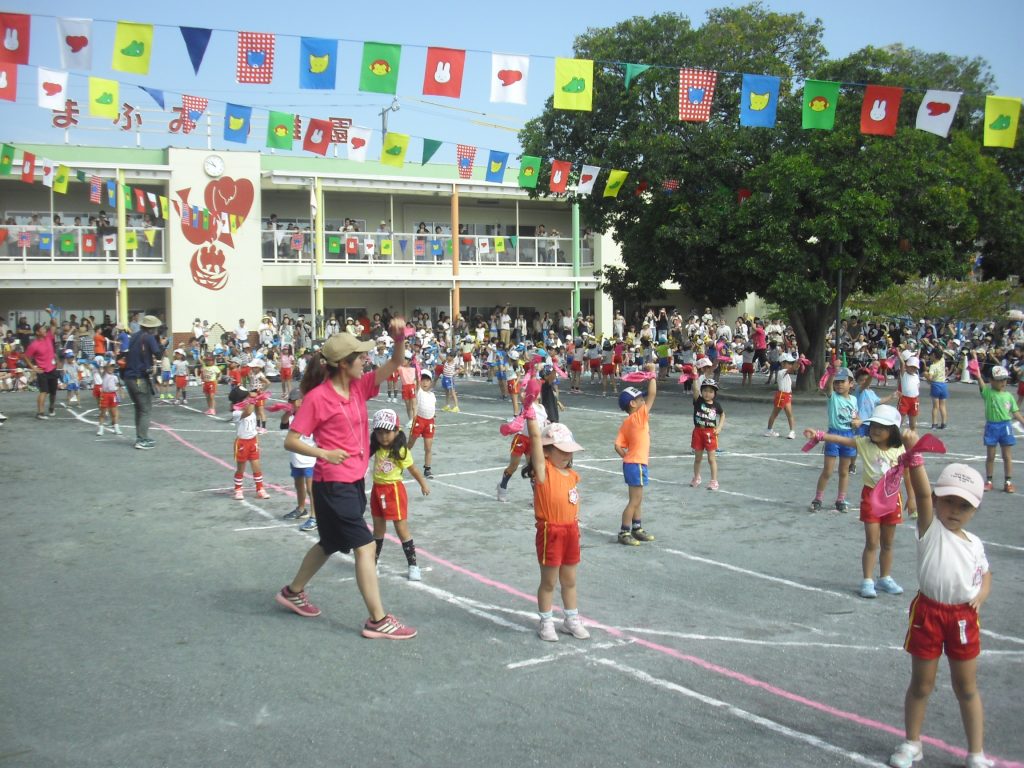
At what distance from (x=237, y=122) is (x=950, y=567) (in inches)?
677

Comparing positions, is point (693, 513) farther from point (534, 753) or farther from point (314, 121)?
point (314, 121)

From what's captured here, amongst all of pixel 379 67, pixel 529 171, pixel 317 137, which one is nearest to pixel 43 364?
pixel 317 137

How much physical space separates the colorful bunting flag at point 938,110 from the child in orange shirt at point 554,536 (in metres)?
13.0

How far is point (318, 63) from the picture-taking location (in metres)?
14.2

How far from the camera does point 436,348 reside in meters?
30.6

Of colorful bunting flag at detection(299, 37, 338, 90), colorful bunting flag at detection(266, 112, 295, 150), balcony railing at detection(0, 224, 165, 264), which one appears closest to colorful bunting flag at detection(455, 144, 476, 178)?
colorful bunting flag at detection(266, 112, 295, 150)

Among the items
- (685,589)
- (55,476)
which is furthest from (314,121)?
(685,589)

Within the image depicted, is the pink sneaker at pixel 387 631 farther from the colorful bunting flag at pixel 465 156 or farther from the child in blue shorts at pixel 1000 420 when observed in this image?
the colorful bunting flag at pixel 465 156

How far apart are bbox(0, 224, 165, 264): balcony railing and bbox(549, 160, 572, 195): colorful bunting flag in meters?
16.7

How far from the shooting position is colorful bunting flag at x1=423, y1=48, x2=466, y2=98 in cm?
1451

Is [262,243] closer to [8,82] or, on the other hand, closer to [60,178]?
[60,178]

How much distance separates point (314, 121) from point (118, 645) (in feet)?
52.1

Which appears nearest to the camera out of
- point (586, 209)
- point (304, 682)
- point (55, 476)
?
point (304, 682)

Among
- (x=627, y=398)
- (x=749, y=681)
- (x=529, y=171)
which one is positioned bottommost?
(x=749, y=681)
